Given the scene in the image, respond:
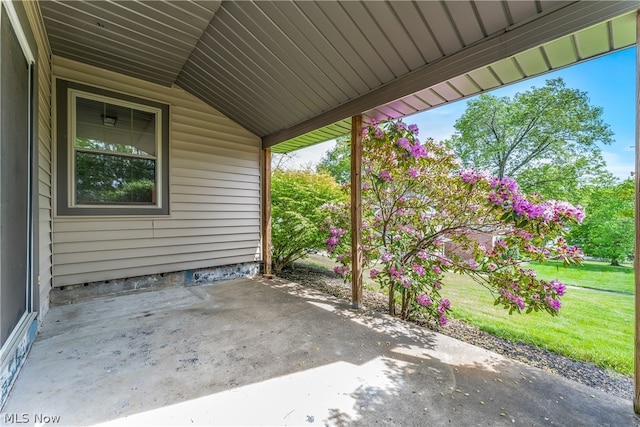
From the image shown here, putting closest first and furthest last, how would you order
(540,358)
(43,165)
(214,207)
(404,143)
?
(540,358)
(43,165)
(404,143)
(214,207)

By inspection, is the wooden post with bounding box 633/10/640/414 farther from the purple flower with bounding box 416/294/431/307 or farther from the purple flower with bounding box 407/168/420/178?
the purple flower with bounding box 407/168/420/178

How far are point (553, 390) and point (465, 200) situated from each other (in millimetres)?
1829

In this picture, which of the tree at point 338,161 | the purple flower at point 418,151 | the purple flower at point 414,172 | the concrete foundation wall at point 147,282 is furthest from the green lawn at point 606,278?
the tree at point 338,161

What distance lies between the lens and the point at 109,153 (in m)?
3.63

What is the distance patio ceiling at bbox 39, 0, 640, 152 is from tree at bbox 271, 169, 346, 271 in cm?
157

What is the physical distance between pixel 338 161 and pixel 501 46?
432 inches

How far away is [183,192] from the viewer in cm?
425

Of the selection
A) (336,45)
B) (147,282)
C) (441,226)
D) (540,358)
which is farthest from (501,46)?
(147,282)

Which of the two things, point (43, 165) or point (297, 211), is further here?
point (297, 211)

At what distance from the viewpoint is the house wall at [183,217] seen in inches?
135

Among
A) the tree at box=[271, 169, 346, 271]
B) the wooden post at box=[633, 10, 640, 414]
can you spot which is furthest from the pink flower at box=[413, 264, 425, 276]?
the tree at box=[271, 169, 346, 271]

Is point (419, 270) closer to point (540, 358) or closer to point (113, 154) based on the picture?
point (540, 358)

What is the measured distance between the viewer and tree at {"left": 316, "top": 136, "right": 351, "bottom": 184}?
1075 centimetres

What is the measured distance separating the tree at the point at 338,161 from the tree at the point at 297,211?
3481 mm
